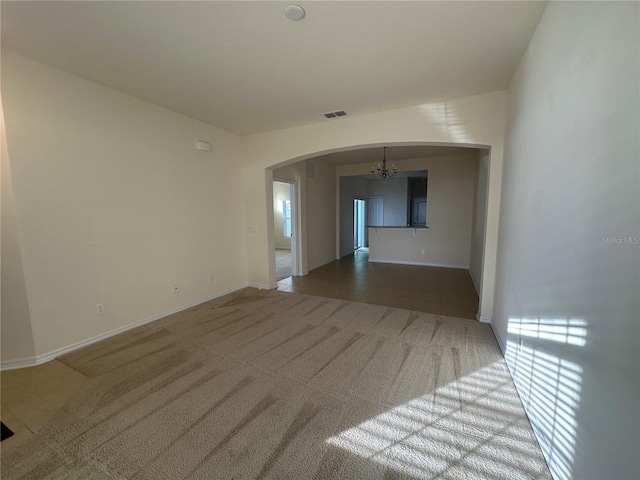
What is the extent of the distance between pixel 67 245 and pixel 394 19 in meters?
3.52

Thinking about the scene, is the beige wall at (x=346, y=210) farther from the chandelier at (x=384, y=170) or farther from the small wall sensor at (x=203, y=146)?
the small wall sensor at (x=203, y=146)

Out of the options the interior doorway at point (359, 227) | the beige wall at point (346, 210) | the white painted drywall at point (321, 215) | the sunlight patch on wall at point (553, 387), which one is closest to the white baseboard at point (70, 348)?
the white painted drywall at point (321, 215)

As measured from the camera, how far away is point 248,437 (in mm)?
1591

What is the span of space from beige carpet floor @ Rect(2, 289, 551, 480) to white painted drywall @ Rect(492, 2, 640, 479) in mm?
360

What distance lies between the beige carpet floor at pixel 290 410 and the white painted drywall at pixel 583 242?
36cm

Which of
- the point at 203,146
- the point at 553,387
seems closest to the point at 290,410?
the point at 553,387

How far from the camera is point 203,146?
3885 mm

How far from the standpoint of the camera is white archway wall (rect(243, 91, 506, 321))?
2959 mm

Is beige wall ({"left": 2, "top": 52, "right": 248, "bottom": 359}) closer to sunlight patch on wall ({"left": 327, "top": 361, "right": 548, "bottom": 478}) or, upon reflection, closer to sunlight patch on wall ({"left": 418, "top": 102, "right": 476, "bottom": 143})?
sunlight patch on wall ({"left": 327, "top": 361, "right": 548, "bottom": 478})

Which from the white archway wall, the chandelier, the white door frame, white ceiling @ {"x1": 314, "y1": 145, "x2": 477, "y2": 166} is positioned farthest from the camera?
the chandelier

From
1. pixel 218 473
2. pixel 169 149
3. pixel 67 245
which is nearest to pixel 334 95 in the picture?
pixel 169 149

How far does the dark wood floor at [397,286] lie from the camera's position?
3.84m

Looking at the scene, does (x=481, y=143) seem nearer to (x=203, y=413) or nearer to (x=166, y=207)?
(x=203, y=413)

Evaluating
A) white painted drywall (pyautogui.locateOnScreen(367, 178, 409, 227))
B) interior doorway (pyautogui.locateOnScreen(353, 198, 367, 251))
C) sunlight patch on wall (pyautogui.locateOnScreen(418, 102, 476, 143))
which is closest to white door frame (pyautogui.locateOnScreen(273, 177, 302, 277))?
sunlight patch on wall (pyautogui.locateOnScreen(418, 102, 476, 143))
